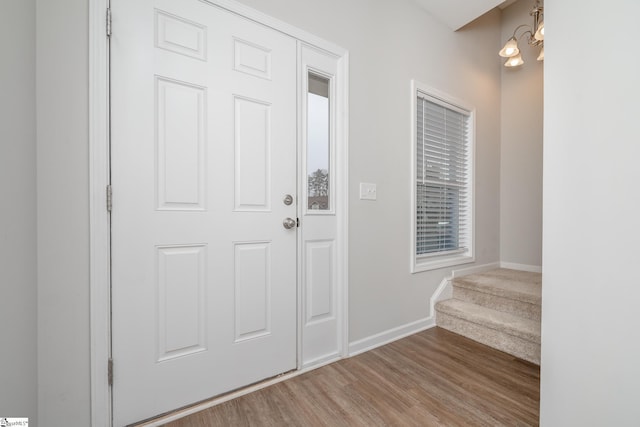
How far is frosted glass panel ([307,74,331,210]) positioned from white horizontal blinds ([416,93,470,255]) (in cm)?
105

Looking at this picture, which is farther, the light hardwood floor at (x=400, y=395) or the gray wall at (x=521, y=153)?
the gray wall at (x=521, y=153)

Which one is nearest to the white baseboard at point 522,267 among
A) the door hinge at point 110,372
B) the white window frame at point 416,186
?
the white window frame at point 416,186

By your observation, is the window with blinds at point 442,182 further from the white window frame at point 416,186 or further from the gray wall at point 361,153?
the gray wall at point 361,153

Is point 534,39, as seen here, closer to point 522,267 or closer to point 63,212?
point 522,267

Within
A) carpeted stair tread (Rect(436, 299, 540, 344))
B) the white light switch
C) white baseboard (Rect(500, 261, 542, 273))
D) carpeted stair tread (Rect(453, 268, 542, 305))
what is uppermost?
the white light switch

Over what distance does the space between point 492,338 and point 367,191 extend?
155 cm

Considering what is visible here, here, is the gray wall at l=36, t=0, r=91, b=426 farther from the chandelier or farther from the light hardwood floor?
the chandelier

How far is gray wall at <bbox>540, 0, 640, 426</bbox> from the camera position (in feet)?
2.86

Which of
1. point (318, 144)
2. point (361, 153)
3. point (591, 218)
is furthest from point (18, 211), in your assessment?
point (591, 218)

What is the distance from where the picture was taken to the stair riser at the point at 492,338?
183 centimetres

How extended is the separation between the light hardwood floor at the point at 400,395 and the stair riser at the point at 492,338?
6cm

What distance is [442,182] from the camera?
2.63 meters

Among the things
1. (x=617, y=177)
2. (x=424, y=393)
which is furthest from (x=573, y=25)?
(x=424, y=393)

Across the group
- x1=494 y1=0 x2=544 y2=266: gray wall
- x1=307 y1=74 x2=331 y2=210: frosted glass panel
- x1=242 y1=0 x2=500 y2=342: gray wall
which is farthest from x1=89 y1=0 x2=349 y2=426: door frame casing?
x1=494 y1=0 x2=544 y2=266: gray wall
